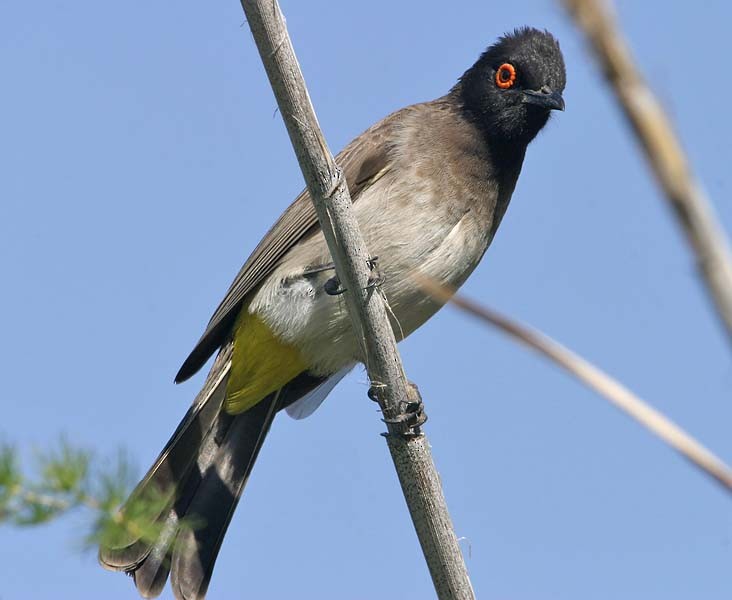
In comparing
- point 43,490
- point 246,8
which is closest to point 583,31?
point 43,490

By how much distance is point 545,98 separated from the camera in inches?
211

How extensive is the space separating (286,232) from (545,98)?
1.71 meters

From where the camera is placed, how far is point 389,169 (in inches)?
197

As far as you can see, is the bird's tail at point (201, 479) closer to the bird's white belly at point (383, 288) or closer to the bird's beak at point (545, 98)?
the bird's white belly at point (383, 288)

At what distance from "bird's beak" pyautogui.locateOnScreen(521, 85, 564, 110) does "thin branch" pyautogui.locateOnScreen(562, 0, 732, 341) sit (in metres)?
4.97

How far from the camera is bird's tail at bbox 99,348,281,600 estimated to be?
4652 millimetres

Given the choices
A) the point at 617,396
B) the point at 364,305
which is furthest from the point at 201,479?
the point at 617,396

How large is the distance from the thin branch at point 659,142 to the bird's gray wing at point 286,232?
14.7ft

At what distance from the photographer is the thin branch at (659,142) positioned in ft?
1.69

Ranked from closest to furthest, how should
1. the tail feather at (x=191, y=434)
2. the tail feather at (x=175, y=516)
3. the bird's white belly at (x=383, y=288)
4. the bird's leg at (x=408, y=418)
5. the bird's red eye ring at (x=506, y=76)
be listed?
the bird's leg at (x=408, y=418) < the tail feather at (x=175, y=516) < the bird's white belly at (x=383, y=288) < the tail feather at (x=191, y=434) < the bird's red eye ring at (x=506, y=76)

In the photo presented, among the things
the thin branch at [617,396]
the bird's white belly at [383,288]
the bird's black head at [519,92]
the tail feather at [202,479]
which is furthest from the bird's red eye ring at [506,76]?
the thin branch at [617,396]

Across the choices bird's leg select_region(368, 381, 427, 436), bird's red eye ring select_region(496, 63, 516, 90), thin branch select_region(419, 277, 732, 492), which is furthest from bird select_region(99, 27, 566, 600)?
thin branch select_region(419, 277, 732, 492)

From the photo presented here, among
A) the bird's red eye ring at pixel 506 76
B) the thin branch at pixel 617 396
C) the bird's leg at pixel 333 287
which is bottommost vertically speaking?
the thin branch at pixel 617 396

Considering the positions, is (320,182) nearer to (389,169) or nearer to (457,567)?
(457,567)
